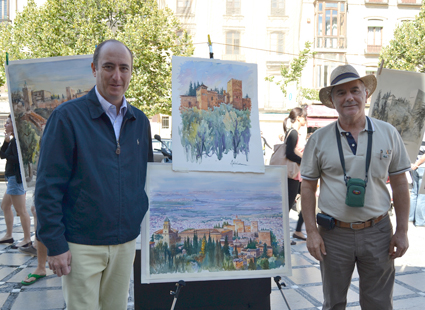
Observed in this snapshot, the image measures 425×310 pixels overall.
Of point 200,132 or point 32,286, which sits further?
point 32,286

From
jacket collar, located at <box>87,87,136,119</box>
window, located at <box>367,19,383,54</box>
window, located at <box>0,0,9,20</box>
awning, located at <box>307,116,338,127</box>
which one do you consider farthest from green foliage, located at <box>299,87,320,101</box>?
jacket collar, located at <box>87,87,136,119</box>

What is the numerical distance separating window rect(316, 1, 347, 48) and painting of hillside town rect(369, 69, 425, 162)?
865 inches

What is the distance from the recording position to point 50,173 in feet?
5.22

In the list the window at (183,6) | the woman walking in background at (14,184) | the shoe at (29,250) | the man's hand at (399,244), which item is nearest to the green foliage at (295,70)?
the window at (183,6)

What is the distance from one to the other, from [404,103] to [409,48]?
15.2 metres

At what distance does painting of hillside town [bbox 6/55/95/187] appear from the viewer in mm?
2785

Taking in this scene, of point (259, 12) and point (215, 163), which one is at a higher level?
point (259, 12)

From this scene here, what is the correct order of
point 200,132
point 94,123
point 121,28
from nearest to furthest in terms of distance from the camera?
point 94,123, point 200,132, point 121,28

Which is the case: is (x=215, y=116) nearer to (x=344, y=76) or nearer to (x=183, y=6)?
(x=344, y=76)

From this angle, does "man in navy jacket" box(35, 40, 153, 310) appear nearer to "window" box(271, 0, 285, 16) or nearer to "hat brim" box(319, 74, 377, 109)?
"hat brim" box(319, 74, 377, 109)

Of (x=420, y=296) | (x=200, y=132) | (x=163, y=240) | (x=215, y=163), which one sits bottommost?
(x=420, y=296)

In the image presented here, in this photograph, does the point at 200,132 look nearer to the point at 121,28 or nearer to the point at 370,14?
the point at 121,28

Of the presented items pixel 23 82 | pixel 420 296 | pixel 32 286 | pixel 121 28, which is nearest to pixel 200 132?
pixel 23 82

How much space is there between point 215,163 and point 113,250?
833 mm
